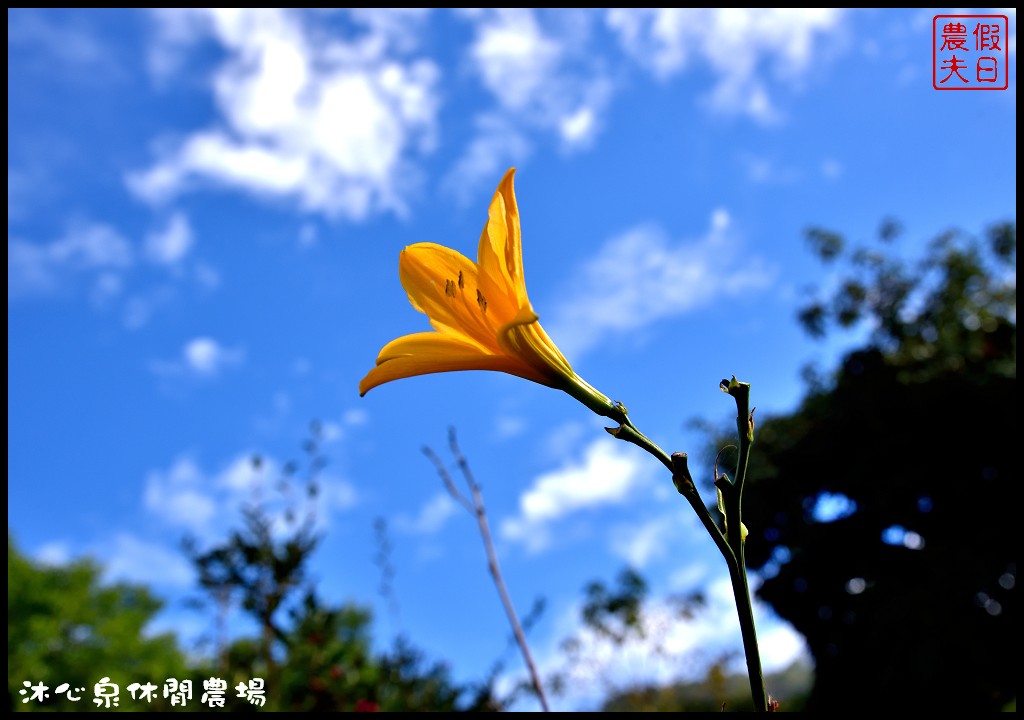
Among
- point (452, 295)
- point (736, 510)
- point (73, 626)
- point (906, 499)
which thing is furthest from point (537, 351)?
point (73, 626)

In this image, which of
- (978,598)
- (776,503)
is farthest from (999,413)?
(776,503)

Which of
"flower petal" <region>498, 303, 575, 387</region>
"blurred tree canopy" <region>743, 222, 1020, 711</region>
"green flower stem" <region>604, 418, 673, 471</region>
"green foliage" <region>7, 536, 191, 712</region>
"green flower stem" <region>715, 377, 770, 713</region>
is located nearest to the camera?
"green flower stem" <region>715, 377, 770, 713</region>

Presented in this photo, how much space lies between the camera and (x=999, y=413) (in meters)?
14.5

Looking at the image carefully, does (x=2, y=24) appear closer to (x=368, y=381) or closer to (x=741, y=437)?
(x=368, y=381)

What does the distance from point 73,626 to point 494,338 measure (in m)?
33.3

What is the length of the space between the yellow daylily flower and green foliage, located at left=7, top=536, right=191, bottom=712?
28459 mm

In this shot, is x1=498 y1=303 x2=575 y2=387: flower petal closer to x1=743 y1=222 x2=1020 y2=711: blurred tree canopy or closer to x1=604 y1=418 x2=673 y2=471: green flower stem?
x1=604 y1=418 x2=673 y2=471: green flower stem

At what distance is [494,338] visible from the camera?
105 cm

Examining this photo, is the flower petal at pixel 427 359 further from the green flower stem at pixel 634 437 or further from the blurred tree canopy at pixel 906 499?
the blurred tree canopy at pixel 906 499

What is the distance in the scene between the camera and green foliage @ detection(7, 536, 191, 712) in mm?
25812

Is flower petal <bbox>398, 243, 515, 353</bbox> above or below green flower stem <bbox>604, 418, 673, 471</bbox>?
above

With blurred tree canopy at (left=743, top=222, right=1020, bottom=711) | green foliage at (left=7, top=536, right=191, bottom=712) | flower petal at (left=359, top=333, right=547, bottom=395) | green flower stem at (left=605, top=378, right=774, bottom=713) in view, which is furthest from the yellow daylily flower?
green foliage at (left=7, top=536, right=191, bottom=712)

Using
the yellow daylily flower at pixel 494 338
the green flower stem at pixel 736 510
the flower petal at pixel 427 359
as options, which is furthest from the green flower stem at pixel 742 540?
the flower petal at pixel 427 359

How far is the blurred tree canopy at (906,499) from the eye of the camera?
1366 centimetres
